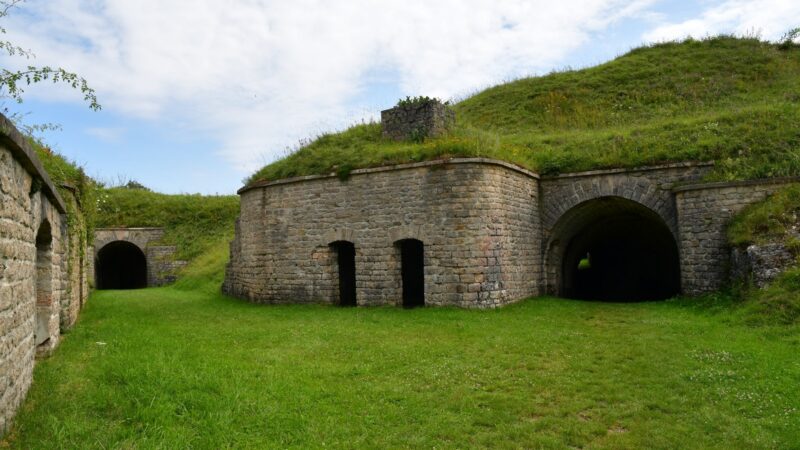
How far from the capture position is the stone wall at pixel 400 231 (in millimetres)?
12852

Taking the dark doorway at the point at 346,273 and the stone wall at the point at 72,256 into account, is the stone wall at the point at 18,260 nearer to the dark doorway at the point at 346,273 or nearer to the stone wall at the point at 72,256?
the stone wall at the point at 72,256

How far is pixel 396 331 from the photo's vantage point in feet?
34.2

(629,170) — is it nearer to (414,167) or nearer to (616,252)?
(414,167)

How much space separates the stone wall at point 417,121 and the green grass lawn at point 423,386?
655cm

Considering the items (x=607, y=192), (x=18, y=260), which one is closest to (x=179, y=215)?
(x=607, y=192)

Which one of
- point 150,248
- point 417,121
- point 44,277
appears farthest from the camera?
point 150,248

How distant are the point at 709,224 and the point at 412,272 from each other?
312 inches

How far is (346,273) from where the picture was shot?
1548 cm

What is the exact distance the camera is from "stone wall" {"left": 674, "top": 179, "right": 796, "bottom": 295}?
12789mm

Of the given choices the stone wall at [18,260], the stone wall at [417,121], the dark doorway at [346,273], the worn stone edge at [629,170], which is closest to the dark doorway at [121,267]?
the dark doorway at [346,273]

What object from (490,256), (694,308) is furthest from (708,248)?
(490,256)

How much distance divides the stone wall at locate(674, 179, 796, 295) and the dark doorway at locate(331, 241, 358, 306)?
27.4ft

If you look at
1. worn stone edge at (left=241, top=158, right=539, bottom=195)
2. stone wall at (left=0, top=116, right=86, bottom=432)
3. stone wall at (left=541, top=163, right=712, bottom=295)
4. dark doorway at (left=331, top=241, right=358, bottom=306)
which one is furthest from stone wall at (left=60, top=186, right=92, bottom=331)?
stone wall at (left=541, top=163, right=712, bottom=295)

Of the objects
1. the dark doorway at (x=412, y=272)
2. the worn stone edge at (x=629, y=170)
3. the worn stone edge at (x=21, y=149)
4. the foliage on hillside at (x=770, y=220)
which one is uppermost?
the worn stone edge at (x=629, y=170)
